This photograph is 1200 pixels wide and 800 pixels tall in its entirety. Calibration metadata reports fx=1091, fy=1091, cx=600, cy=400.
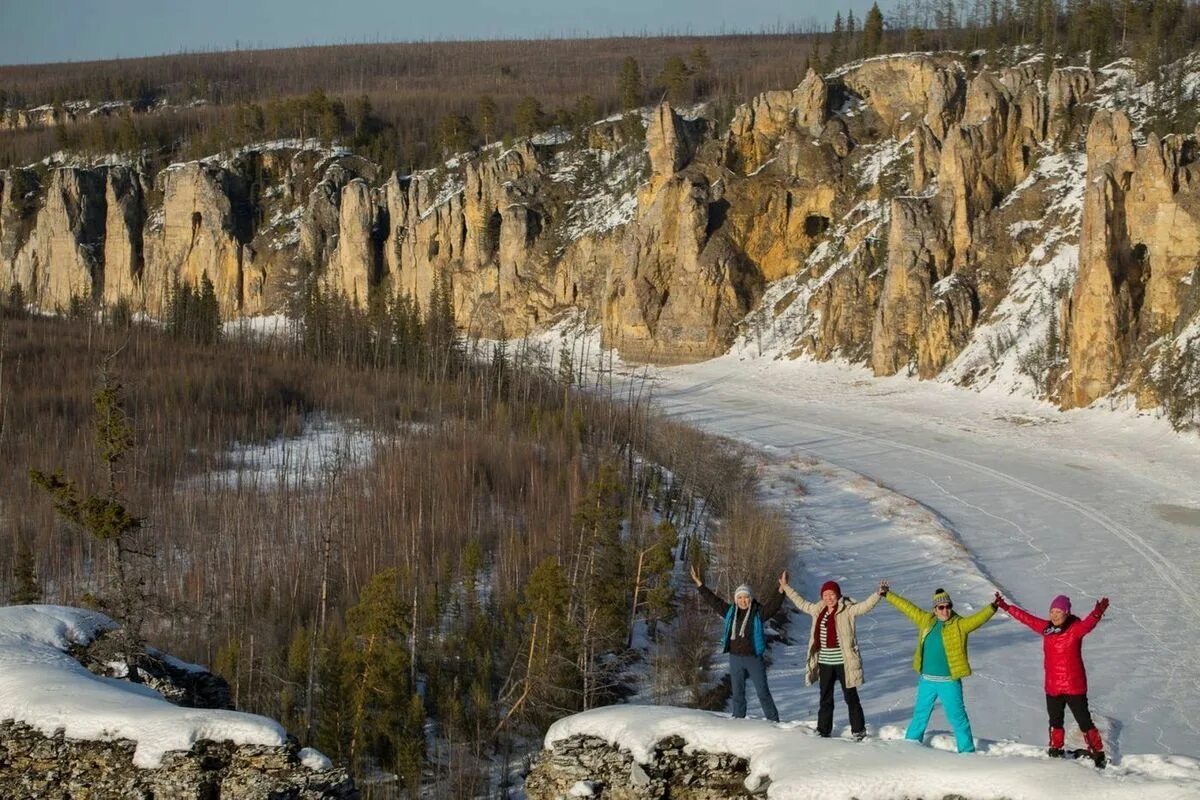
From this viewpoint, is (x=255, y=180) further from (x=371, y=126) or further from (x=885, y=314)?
(x=885, y=314)

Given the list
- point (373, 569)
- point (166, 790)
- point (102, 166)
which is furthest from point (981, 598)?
point (102, 166)

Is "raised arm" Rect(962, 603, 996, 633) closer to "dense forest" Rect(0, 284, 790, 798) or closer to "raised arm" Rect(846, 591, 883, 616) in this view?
"raised arm" Rect(846, 591, 883, 616)

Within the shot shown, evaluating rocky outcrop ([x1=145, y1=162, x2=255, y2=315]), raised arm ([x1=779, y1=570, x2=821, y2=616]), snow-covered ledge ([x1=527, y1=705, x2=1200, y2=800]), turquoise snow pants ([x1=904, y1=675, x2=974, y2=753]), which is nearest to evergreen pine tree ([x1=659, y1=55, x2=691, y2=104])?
rocky outcrop ([x1=145, y1=162, x2=255, y2=315])

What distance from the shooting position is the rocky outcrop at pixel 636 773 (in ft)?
29.2

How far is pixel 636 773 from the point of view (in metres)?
9.10

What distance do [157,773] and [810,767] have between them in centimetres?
527

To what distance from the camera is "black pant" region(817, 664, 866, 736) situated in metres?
9.82

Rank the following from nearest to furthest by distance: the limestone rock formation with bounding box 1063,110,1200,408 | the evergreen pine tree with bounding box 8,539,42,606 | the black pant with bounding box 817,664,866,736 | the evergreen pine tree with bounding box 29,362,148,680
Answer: the black pant with bounding box 817,664,866,736 < the evergreen pine tree with bounding box 29,362,148,680 < the evergreen pine tree with bounding box 8,539,42,606 < the limestone rock formation with bounding box 1063,110,1200,408

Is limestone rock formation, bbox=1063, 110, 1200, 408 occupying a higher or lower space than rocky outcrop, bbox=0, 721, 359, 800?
higher

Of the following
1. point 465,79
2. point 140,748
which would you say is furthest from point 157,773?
point 465,79

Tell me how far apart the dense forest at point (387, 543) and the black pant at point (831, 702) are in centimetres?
635

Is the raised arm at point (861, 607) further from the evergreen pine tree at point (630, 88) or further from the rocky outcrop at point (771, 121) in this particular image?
the evergreen pine tree at point (630, 88)

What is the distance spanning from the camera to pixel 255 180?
10319cm

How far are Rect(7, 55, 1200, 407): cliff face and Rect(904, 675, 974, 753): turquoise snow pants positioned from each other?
32.1 meters
